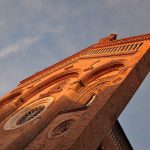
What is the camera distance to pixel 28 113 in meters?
15.4

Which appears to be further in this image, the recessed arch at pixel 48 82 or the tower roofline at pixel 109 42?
the recessed arch at pixel 48 82

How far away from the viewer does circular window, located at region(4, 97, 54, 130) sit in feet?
47.9

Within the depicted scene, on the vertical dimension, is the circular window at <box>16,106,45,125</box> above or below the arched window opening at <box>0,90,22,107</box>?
below

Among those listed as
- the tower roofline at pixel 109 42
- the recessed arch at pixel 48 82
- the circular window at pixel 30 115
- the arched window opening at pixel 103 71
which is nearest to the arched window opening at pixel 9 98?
the recessed arch at pixel 48 82

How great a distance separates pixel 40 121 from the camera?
12.9m

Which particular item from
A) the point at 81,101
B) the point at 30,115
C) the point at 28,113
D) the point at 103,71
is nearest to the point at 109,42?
the point at 103,71

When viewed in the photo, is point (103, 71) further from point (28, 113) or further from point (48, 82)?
point (48, 82)

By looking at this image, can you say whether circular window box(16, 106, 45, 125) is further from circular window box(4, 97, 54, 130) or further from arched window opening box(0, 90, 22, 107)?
arched window opening box(0, 90, 22, 107)

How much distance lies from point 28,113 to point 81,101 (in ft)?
9.47

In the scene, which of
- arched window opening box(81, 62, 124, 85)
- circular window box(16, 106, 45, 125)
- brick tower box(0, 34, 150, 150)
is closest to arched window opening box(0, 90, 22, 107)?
brick tower box(0, 34, 150, 150)

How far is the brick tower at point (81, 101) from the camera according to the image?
10.5m

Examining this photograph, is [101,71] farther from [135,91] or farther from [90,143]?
[90,143]

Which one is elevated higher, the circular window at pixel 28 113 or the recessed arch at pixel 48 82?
the recessed arch at pixel 48 82

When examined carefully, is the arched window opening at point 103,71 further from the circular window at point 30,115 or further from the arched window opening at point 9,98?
the arched window opening at point 9,98
